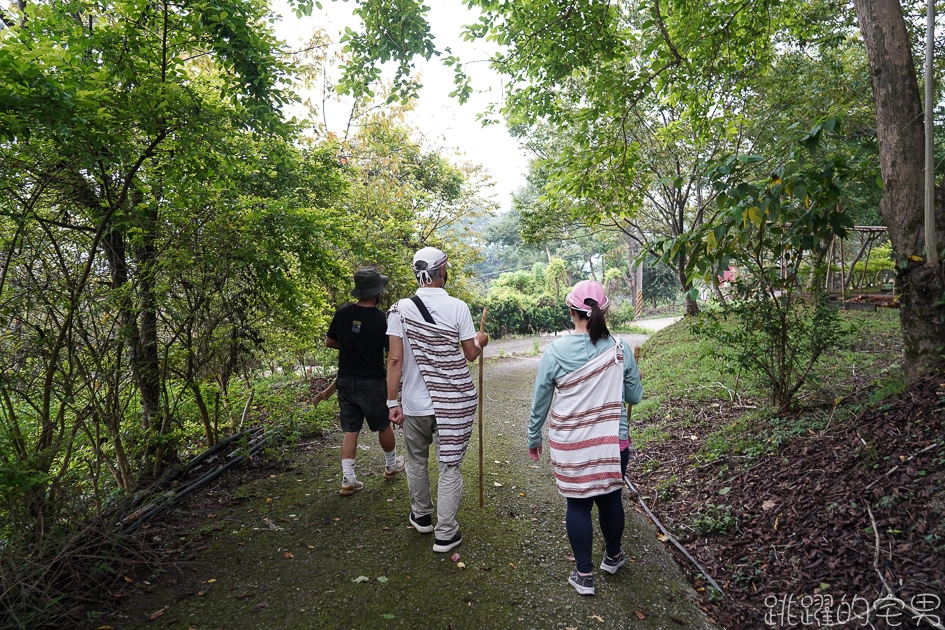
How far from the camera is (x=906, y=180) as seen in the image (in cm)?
363

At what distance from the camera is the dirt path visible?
2592 millimetres

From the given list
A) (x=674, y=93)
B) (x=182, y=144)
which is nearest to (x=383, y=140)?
(x=674, y=93)

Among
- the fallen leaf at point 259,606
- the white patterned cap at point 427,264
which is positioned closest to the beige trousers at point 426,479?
the white patterned cap at point 427,264

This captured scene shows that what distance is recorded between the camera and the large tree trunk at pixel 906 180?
3.56 metres

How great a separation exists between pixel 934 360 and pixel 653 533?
7.93ft

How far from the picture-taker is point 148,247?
363 centimetres

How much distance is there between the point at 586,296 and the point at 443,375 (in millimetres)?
1044

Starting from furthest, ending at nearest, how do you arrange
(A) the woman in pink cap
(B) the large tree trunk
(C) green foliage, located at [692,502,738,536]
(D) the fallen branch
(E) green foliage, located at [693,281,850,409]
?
(E) green foliage, located at [693,281,850,409], (B) the large tree trunk, (C) green foliage, located at [692,502,738,536], (D) the fallen branch, (A) the woman in pink cap

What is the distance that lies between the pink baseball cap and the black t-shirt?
1659 millimetres

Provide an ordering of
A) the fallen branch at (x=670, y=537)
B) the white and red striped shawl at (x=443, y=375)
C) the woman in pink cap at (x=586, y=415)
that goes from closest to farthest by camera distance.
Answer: the woman in pink cap at (x=586, y=415)
the fallen branch at (x=670, y=537)
the white and red striped shawl at (x=443, y=375)

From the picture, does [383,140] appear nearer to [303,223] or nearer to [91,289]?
[303,223]

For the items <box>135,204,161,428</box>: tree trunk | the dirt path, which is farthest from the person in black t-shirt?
<box>135,204,161,428</box>: tree trunk

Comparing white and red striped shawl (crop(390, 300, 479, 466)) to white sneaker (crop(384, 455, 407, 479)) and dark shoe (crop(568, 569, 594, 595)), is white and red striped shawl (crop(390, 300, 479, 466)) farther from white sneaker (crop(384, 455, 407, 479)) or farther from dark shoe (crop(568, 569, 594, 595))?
white sneaker (crop(384, 455, 407, 479))

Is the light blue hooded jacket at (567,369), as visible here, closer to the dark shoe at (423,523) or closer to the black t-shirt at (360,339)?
the dark shoe at (423,523)
